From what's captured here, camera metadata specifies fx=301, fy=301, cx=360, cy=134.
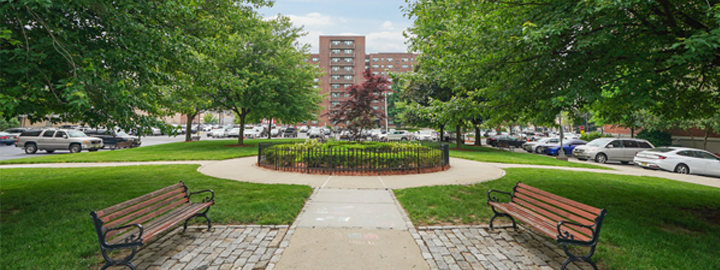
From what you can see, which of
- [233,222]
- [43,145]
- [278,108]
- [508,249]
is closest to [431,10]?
[508,249]

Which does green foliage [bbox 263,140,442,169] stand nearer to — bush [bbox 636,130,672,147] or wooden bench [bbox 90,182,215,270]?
wooden bench [bbox 90,182,215,270]

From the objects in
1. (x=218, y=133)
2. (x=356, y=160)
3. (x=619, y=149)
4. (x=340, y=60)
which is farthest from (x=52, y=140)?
(x=340, y=60)

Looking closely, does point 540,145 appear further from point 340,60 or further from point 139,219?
point 340,60

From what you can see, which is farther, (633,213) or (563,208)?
(633,213)

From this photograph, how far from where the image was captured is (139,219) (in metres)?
4.34

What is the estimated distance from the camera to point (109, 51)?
5.14m

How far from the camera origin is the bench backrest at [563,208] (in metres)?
3.65

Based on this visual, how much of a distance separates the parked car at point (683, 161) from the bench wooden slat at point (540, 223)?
50.4 ft

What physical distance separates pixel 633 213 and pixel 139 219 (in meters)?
8.85

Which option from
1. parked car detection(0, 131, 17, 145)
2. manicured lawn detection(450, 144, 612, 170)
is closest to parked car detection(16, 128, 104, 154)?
parked car detection(0, 131, 17, 145)

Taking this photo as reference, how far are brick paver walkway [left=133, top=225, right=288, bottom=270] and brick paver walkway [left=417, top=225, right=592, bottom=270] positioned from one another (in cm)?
214

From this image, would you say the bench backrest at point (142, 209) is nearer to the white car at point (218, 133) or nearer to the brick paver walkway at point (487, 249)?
the brick paver walkway at point (487, 249)

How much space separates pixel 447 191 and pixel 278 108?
17981mm

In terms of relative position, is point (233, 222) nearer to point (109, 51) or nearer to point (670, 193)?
point (109, 51)
